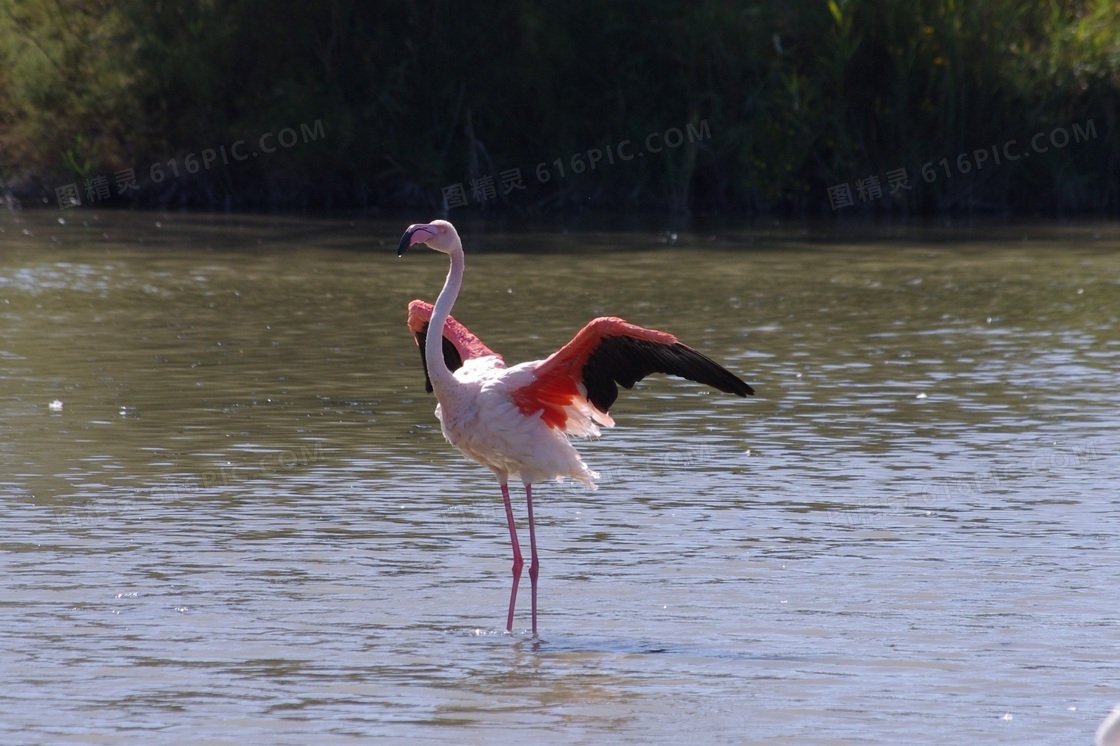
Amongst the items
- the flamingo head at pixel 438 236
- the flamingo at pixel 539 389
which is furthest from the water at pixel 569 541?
the flamingo head at pixel 438 236

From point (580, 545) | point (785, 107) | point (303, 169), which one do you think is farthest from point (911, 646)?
point (303, 169)

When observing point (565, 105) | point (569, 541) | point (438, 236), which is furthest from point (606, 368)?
point (565, 105)

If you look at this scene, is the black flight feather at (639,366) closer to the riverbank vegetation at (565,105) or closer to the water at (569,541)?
the water at (569,541)

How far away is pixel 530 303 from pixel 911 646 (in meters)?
10.4

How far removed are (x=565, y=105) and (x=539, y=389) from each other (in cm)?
2426

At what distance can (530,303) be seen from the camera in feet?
53.0

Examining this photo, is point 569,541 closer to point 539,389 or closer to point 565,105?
point 539,389

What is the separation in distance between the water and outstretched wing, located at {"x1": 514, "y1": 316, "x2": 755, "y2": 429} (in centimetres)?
81

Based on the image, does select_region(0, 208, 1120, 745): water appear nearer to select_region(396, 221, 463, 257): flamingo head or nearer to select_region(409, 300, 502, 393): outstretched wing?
select_region(409, 300, 502, 393): outstretched wing

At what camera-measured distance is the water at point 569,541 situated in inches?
213

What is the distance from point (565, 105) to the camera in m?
30.5

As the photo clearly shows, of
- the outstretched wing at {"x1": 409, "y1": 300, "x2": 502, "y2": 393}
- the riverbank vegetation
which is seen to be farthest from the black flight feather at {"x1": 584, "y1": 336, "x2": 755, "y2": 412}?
the riverbank vegetation

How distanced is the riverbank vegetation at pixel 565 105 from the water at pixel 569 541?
507 inches

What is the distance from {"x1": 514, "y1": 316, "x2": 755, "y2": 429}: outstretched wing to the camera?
6.48 meters
